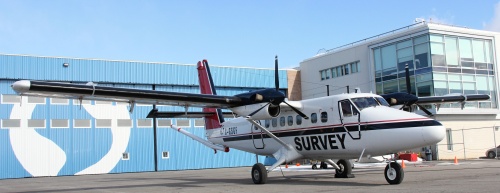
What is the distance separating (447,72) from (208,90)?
72.4ft

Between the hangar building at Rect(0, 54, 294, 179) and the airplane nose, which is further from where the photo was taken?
the hangar building at Rect(0, 54, 294, 179)

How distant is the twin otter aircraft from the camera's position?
14.1 m

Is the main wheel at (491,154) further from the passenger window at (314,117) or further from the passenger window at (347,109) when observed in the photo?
the passenger window at (347,109)

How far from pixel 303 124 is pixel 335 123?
65.2 inches

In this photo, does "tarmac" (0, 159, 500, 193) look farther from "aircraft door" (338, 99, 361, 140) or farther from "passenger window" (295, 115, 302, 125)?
"passenger window" (295, 115, 302, 125)

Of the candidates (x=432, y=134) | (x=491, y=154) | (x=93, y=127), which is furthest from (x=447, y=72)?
(x=93, y=127)

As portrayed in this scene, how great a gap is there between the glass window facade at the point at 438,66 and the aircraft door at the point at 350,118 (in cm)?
2271

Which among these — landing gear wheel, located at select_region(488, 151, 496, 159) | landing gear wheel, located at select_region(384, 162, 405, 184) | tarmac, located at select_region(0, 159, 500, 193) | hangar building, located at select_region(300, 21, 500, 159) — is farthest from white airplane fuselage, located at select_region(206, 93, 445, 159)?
landing gear wheel, located at select_region(488, 151, 496, 159)

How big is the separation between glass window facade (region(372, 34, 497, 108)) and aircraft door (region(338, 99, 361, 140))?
894 inches

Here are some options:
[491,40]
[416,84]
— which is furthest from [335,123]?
[491,40]

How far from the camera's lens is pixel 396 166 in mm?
14055

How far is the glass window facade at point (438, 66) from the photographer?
120 feet

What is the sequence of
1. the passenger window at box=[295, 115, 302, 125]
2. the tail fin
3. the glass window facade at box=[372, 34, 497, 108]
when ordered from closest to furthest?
the passenger window at box=[295, 115, 302, 125] → the tail fin → the glass window facade at box=[372, 34, 497, 108]

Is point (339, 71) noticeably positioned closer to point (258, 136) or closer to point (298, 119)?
point (258, 136)
